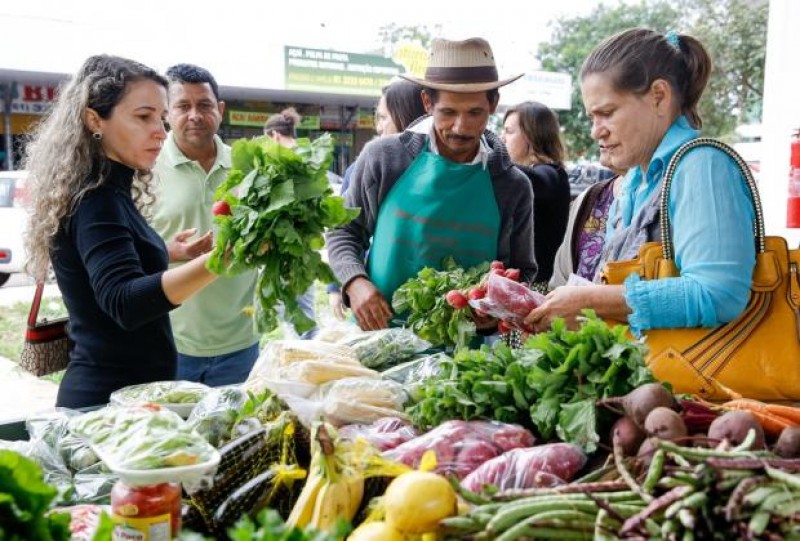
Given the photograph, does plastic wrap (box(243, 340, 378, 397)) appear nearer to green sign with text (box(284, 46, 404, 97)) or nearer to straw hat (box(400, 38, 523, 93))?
straw hat (box(400, 38, 523, 93))

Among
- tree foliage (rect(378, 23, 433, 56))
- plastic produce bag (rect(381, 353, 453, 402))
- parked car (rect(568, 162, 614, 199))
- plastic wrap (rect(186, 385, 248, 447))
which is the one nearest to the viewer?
plastic wrap (rect(186, 385, 248, 447))

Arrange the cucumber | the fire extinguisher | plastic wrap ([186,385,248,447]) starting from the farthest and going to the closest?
the fire extinguisher
plastic wrap ([186,385,248,447])
the cucumber

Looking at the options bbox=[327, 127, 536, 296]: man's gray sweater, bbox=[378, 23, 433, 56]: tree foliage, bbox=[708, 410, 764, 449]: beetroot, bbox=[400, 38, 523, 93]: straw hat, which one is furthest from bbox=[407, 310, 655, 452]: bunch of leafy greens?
bbox=[378, 23, 433, 56]: tree foliage

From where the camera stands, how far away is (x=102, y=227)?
2.66m

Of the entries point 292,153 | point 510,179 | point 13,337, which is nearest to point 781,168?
point 510,179

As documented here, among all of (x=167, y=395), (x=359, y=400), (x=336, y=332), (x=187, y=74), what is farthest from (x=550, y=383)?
(x=187, y=74)

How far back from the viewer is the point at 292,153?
7.66 feet

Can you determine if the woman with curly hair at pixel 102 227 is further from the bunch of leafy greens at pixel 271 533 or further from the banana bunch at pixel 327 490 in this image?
the bunch of leafy greens at pixel 271 533

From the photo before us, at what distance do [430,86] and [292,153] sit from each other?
1104 millimetres

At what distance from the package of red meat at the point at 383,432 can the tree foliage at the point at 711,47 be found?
69.2ft

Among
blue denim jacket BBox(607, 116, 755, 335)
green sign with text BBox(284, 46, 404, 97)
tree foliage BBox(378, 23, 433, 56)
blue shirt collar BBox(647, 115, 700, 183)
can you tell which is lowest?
blue denim jacket BBox(607, 116, 755, 335)

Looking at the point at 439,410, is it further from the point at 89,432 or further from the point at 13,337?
the point at 13,337

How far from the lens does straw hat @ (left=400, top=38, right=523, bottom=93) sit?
325 centimetres

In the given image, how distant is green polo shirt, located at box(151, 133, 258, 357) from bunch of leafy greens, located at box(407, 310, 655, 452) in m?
1.94
